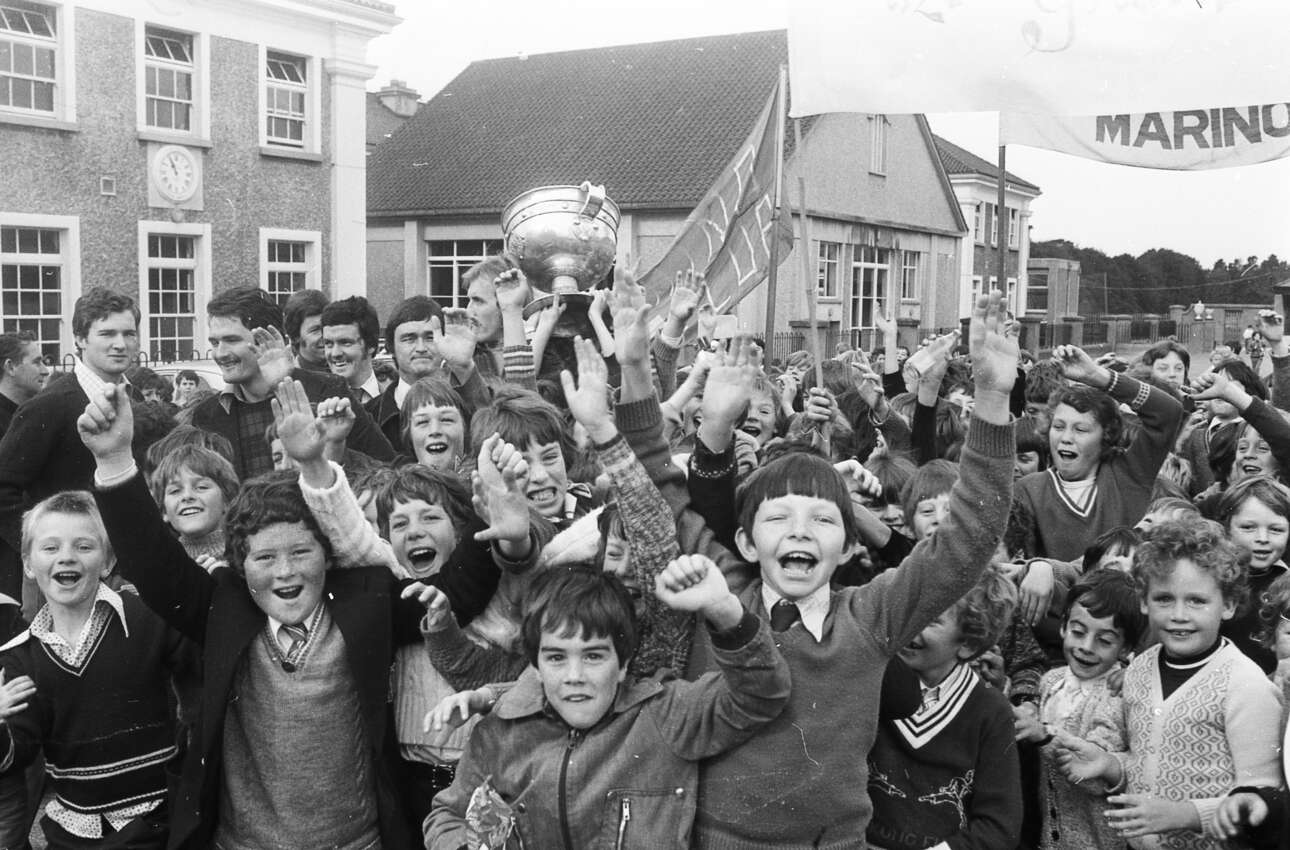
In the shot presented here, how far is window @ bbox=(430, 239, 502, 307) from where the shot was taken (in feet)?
89.8

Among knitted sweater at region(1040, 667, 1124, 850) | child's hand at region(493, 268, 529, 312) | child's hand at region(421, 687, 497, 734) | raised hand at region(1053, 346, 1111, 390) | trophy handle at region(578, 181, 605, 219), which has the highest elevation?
trophy handle at region(578, 181, 605, 219)

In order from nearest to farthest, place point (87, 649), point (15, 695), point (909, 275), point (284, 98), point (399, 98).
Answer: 1. point (15, 695)
2. point (87, 649)
3. point (284, 98)
4. point (909, 275)
5. point (399, 98)

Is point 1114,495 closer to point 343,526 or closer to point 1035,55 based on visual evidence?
point 1035,55

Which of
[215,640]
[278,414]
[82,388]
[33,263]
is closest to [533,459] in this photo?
[278,414]

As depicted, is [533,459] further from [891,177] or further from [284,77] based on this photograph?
[891,177]

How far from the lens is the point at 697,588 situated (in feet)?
7.43

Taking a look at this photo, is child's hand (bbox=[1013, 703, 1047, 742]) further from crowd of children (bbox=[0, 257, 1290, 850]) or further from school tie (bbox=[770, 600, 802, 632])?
school tie (bbox=[770, 600, 802, 632])

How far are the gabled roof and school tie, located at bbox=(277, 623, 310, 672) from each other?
35037 millimetres

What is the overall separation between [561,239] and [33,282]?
1378 centimetres

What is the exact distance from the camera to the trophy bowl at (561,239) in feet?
18.7

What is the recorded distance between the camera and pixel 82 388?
4684 mm

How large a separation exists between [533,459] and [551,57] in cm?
2881

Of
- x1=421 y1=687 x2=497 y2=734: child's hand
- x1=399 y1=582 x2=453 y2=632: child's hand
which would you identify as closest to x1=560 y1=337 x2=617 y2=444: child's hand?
x1=399 y1=582 x2=453 y2=632: child's hand

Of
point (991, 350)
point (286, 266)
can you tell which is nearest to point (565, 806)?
point (991, 350)
